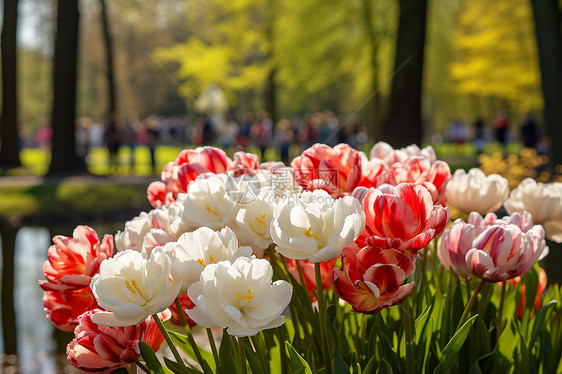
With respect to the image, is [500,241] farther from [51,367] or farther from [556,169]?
[556,169]

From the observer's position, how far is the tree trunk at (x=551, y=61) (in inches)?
343

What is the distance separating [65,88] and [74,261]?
1331 centimetres

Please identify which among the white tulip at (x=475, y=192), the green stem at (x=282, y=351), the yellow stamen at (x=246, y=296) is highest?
the white tulip at (x=475, y=192)

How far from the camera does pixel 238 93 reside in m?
43.8

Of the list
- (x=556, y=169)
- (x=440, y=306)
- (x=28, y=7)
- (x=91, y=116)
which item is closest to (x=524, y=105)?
(x=28, y=7)

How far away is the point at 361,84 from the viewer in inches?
1086

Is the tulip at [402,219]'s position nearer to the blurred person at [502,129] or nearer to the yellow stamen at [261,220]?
the yellow stamen at [261,220]

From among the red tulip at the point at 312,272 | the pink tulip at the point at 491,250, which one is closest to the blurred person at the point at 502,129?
the red tulip at the point at 312,272

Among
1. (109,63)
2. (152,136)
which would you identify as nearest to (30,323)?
(152,136)

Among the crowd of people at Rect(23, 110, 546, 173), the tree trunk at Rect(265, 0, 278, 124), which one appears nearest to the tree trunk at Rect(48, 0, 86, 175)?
the crowd of people at Rect(23, 110, 546, 173)

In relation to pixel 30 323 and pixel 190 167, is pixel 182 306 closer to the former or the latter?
pixel 190 167

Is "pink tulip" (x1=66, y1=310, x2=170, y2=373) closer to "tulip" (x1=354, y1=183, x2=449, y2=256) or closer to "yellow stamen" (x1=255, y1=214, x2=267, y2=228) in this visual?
"yellow stamen" (x1=255, y1=214, x2=267, y2=228)

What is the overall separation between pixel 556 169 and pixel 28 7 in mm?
26304

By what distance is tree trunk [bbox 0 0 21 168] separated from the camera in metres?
17.2
